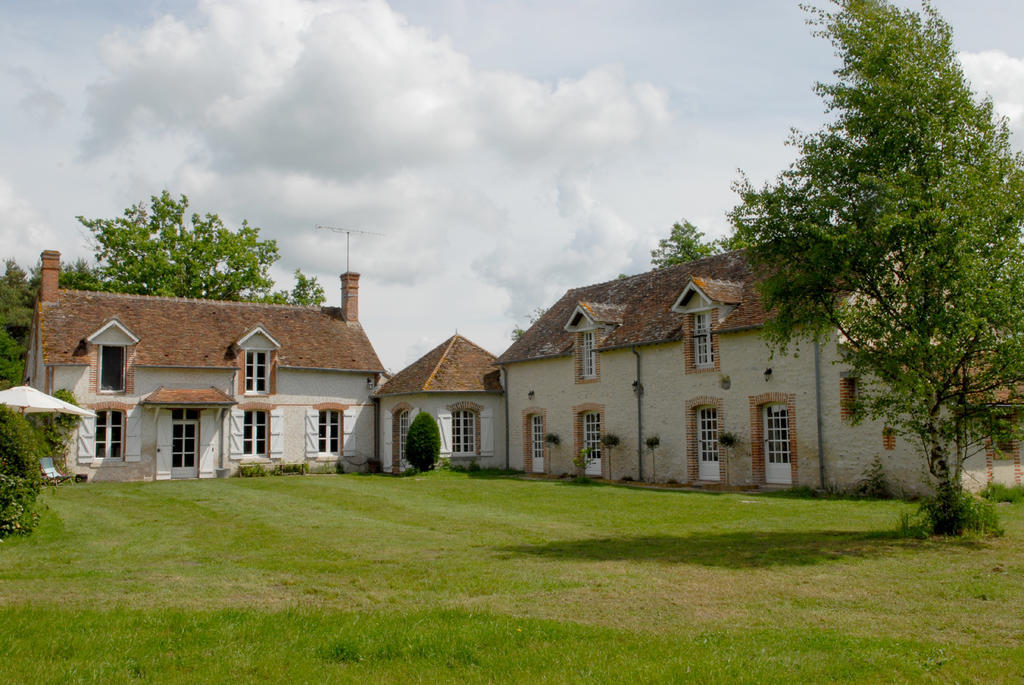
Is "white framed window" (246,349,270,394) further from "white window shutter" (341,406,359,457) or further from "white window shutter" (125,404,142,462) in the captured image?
"white window shutter" (125,404,142,462)

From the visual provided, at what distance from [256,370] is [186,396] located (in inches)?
106

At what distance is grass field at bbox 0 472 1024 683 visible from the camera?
547cm

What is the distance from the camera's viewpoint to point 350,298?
Answer: 105 ft

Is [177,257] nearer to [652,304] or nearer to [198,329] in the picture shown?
[198,329]

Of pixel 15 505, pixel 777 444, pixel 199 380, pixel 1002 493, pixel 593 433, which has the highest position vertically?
pixel 199 380

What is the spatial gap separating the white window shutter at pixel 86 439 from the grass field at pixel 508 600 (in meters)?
11.9

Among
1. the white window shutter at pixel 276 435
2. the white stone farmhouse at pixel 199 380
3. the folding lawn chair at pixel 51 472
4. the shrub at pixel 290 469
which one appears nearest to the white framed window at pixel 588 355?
the white stone farmhouse at pixel 199 380

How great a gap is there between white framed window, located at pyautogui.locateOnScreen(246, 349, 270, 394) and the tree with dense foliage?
20.1 metres

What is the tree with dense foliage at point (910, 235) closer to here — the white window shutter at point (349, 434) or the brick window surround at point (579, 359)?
the brick window surround at point (579, 359)

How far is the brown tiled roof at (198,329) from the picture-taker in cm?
2559

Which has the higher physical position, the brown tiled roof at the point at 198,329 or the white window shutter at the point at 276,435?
the brown tiled roof at the point at 198,329

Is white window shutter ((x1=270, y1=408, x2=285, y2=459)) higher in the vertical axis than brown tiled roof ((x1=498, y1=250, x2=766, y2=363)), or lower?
lower

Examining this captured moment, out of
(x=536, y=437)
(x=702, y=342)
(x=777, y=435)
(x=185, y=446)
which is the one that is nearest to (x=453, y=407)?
(x=536, y=437)

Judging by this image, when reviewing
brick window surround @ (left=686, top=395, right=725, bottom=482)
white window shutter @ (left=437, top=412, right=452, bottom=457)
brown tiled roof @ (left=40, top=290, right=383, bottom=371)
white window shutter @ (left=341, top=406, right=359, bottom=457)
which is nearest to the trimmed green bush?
brown tiled roof @ (left=40, top=290, right=383, bottom=371)
